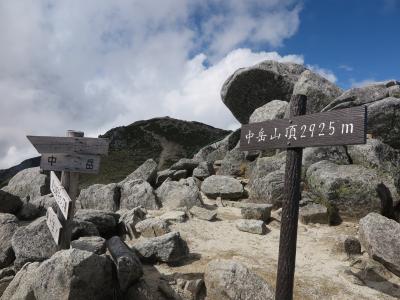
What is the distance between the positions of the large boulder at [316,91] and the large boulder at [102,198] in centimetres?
1487

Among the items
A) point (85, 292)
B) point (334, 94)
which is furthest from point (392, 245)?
point (334, 94)

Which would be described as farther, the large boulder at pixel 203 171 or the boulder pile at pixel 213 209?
the large boulder at pixel 203 171

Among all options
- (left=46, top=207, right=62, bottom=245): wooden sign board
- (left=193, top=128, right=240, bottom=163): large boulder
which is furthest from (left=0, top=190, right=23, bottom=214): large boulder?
(left=193, top=128, right=240, bottom=163): large boulder

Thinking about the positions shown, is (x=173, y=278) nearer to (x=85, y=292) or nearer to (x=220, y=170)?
(x=85, y=292)

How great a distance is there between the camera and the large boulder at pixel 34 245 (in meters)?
11.3

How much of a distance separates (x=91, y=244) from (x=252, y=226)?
7.06 metres

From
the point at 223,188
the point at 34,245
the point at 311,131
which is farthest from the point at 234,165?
the point at 311,131

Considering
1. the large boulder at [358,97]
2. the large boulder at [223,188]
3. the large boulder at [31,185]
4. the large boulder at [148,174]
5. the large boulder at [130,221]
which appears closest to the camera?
the large boulder at [130,221]

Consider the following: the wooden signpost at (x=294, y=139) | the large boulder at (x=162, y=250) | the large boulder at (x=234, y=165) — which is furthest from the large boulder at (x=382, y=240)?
the large boulder at (x=234, y=165)

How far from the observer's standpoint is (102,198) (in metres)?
22.1

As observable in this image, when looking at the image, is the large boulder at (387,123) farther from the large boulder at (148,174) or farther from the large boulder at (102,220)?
the large boulder at (102,220)

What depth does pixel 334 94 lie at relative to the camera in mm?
27828

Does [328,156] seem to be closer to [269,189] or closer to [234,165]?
[269,189]

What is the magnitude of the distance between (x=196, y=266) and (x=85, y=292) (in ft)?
13.8
